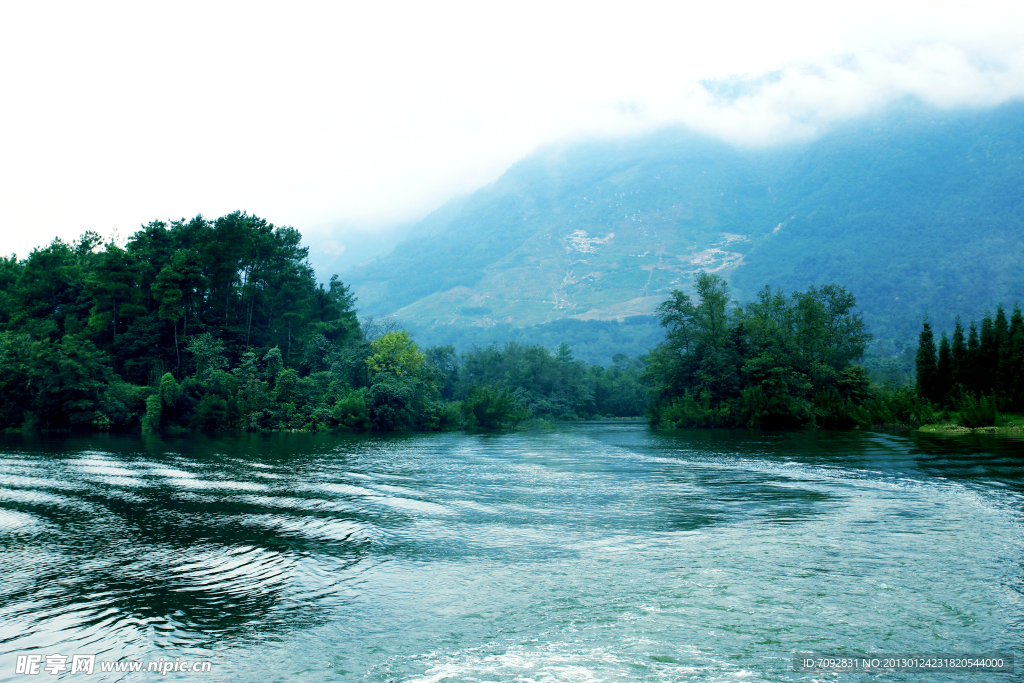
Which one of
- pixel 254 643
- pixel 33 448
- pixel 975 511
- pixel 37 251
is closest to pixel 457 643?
pixel 254 643

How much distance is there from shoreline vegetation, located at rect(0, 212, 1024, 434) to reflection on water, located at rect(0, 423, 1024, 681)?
100 ft

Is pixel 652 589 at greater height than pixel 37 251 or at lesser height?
lesser

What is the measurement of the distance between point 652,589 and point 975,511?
1029 centimetres

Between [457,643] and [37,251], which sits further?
[37,251]

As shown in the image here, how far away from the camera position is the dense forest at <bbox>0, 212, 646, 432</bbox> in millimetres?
50531

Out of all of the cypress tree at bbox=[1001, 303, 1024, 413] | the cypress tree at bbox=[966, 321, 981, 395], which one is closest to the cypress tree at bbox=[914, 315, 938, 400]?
the cypress tree at bbox=[966, 321, 981, 395]

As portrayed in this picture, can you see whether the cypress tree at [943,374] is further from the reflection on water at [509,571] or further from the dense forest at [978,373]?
the reflection on water at [509,571]

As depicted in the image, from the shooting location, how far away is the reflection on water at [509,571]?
7.73 meters

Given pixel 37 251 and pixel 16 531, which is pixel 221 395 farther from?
pixel 16 531

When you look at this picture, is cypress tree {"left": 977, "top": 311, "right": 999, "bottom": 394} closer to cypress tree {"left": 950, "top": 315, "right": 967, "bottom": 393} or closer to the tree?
cypress tree {"left": 950, "top": 315, "right": 967, "bottom": 393}

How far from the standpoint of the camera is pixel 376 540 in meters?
13.6

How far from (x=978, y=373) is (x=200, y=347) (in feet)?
198

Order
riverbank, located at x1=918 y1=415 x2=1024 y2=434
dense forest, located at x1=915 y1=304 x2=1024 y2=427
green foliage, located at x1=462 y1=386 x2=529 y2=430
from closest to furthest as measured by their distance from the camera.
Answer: riverbank, located at x1=918 y1=415 x2=1024 y2=434
dense forest, located at x1=915 y1=304 x2=1024 y2=427
green foliage, located at x1=462 y1=386 x2=529 y2=430

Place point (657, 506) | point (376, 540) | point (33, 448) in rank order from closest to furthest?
point (376, 540) → point (657, 506) → point (33, 448)
